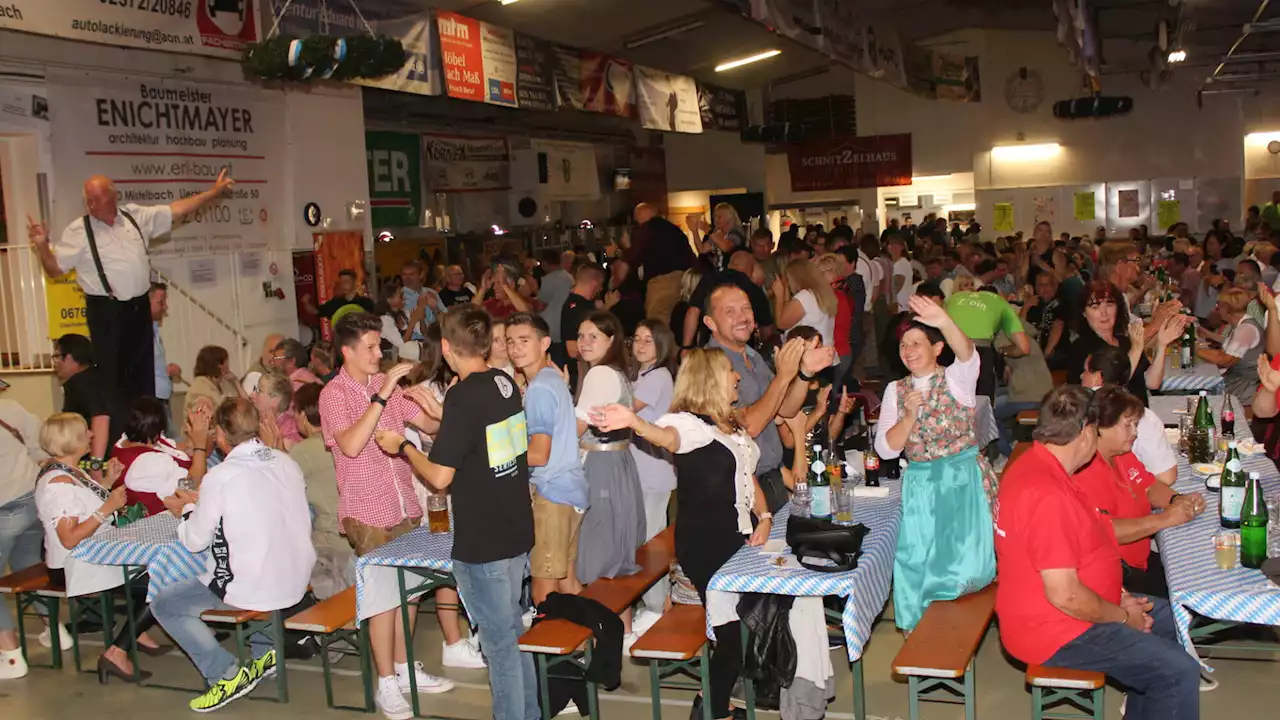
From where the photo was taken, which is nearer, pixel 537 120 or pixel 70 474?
pixel 70 474

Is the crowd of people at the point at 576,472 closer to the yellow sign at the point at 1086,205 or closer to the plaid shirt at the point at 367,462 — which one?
the plaid shirt at the point at 367,462

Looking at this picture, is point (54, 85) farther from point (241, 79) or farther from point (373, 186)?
point (373, 186)

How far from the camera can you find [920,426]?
175 inches

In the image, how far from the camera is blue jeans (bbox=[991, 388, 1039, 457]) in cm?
759

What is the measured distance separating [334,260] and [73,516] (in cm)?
556

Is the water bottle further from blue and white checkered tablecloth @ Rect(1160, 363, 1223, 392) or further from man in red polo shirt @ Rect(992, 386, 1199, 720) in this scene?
blue and white checkered tablecloth @ Rect(1160, 363, 1223, 392)

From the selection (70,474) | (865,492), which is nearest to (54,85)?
(70,474)

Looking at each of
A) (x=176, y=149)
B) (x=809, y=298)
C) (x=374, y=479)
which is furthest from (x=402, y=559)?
(x=176, y=149)

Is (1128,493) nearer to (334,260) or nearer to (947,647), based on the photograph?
(947,647)

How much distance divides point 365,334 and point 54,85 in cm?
457

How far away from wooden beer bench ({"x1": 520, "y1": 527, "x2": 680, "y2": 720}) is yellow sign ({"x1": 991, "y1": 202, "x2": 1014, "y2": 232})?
650 inches

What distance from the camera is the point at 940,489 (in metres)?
4.42

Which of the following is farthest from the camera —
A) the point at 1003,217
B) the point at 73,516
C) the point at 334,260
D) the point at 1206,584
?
the point at 1003,217

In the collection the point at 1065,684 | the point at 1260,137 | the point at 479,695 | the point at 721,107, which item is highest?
the point at 721,107
